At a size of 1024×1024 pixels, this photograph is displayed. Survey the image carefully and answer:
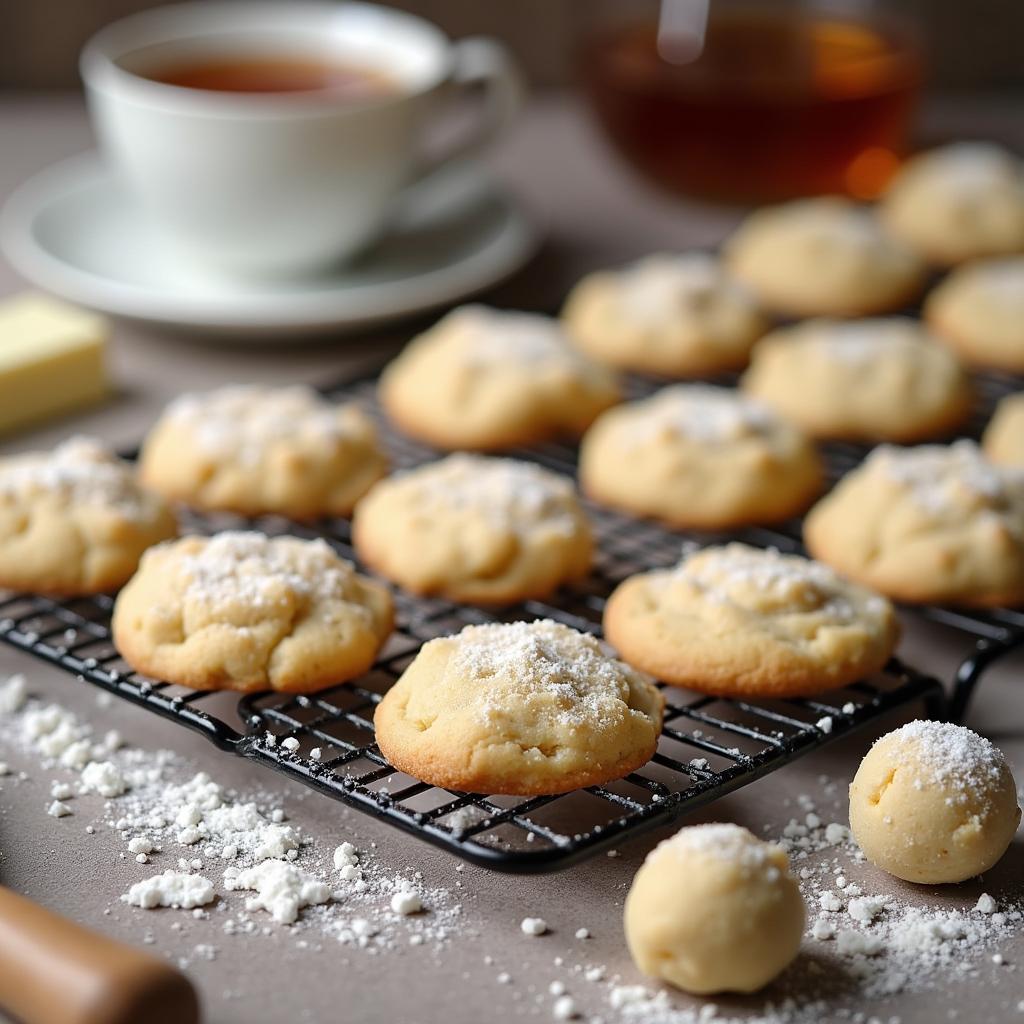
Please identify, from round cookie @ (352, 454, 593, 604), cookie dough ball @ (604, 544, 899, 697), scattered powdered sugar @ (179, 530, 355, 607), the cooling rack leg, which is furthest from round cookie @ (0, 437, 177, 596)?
the cooling rack leg

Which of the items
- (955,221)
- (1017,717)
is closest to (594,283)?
(955,221)

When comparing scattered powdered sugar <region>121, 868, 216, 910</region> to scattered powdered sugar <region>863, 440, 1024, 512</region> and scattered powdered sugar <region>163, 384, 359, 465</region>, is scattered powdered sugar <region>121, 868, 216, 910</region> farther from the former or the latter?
scattered powdered sugar <region>863, 440, 1024, 512</region>

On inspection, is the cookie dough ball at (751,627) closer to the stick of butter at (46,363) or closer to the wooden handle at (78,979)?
the wooden handle at (78,979)

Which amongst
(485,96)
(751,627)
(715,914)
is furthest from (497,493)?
(485,96)

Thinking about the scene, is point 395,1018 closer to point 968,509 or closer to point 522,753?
point 522,753

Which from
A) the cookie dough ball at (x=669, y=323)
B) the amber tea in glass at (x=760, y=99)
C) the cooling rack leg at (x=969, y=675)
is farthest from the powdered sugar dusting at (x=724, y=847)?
the amber tea in glass at (x=760, y=99)

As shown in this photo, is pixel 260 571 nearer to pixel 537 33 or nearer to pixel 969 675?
pixel 969 675
